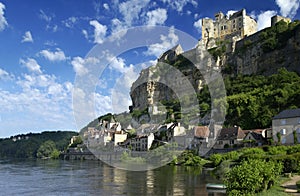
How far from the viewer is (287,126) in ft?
130

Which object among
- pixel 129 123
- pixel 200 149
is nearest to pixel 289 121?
pixel 200 149

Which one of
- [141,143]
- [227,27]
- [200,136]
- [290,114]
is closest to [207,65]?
[227,27]

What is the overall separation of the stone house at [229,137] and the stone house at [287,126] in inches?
219

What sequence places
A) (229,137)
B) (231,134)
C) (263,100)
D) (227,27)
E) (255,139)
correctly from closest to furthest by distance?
(255,139) → (229,137) → (231,134) → (263,100) → (227,27)

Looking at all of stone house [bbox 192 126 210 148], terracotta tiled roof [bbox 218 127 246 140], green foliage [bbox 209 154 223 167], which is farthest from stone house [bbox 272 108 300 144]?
stone house [bbox 192 126 210 148]

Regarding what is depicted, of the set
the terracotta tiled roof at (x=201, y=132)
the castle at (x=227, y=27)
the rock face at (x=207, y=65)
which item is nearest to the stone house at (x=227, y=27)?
the castle at (x=227, y=27)

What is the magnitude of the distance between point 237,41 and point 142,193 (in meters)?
62.9

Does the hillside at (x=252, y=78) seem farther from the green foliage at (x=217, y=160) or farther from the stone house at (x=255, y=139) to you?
the green foliage at (x=217, y=160)

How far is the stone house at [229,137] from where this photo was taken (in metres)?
45.6

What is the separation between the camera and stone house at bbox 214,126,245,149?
45.6 m

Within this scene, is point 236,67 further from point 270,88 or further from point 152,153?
point 152,153

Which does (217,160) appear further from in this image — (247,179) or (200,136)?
(247,179)

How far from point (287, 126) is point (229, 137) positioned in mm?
9282

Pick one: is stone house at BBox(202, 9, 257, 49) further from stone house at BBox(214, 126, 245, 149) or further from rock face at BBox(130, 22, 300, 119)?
stone house at BBox(214, 126, 245, 149)
